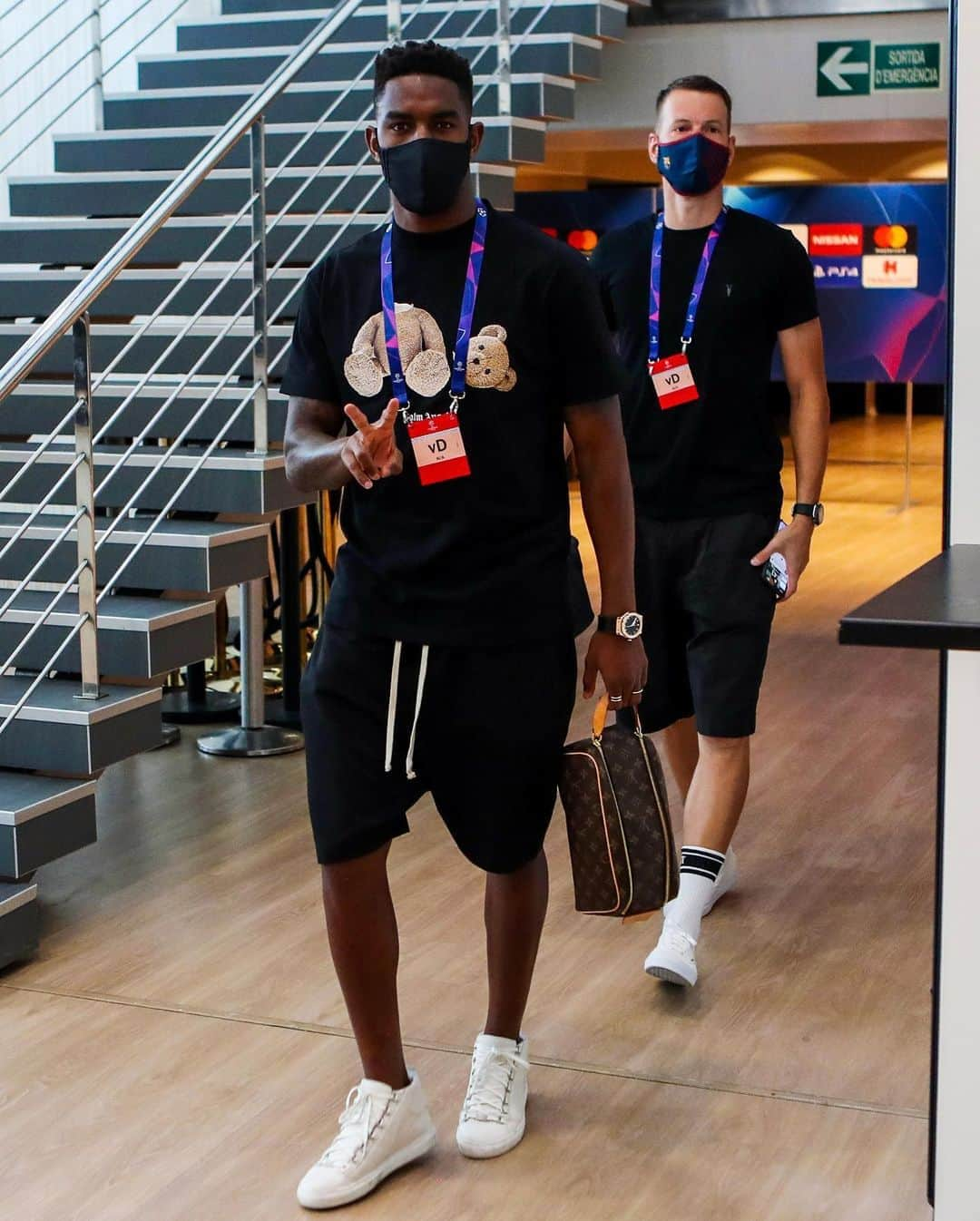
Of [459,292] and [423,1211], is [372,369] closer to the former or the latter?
[459,292]

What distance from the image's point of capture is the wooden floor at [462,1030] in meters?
2.72

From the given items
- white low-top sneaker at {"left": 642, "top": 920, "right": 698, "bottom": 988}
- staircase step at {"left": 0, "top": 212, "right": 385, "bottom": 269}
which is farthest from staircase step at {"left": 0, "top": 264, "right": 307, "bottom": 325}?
white low-top sneaker at {"left": 642, "top": 920, "right": 698, "bottom": 988}

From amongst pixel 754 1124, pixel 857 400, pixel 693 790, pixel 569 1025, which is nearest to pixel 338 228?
pixel 693 790

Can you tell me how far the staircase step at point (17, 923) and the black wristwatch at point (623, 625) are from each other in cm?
159

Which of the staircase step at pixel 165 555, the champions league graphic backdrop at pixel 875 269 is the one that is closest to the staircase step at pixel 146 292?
the staircase step at pixel 165 555

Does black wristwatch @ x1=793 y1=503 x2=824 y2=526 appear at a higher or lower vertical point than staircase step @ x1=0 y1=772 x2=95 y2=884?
higher

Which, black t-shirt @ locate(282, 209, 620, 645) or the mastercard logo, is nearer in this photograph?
black t-shirt @ locate(282, 209, 620, 645)

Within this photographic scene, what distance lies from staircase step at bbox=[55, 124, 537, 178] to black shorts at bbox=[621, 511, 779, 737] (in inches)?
99.7

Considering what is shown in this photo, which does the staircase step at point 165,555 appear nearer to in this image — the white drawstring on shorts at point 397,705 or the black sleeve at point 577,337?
the white drawstring on shorts at point 397,705

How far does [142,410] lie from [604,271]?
1.91 metres

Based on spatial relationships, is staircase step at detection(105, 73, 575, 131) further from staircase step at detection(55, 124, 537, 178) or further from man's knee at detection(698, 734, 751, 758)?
man's knee at detection(698, 734, 751, 758)

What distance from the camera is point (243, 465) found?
15.0ft

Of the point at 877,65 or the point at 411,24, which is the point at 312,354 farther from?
the point at 877,65

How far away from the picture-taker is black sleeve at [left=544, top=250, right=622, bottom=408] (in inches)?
100
